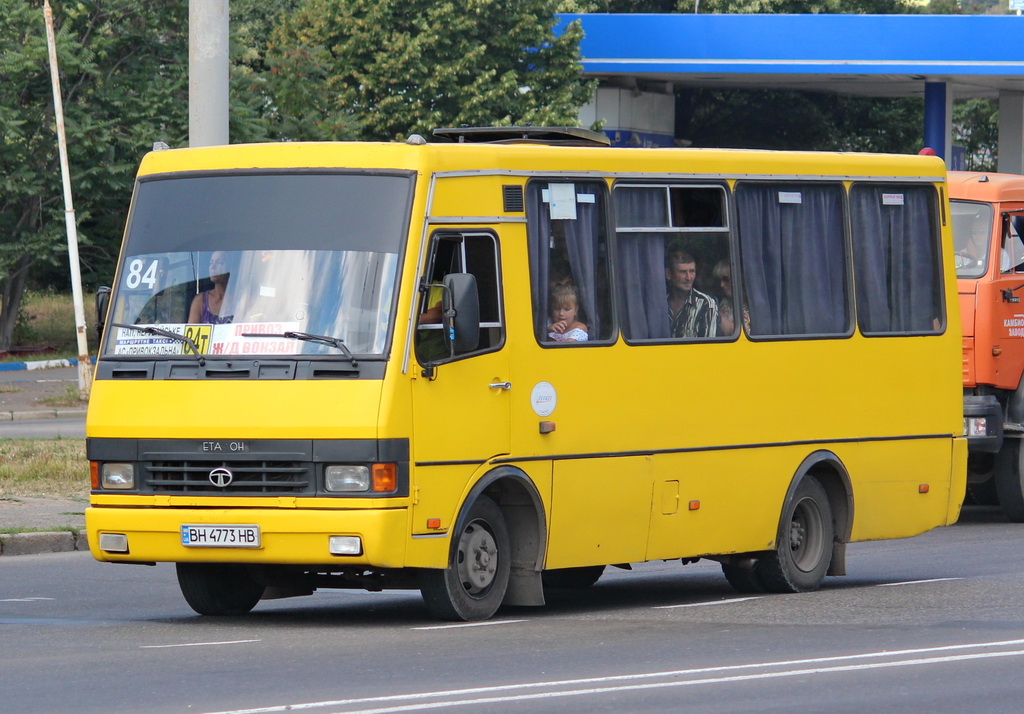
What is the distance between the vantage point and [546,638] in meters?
9.72

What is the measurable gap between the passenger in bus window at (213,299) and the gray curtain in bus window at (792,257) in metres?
3.66

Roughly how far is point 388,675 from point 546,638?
158cm

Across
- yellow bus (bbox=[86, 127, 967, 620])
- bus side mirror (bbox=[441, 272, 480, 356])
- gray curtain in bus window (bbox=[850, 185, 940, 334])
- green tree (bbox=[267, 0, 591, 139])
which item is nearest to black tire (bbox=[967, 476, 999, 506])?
gray curtain in bus window (bbox=[850, 185, 940, 334])

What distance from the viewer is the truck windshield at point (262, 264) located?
9969mm

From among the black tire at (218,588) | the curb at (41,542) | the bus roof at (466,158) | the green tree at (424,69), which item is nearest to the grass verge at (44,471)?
the curb at (41,542)

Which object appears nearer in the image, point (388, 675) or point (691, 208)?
point (388, 675)

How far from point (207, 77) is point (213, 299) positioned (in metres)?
6.93

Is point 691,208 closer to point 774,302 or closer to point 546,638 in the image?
point 774,302

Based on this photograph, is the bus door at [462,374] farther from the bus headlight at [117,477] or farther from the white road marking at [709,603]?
the white road marking at [709,603]

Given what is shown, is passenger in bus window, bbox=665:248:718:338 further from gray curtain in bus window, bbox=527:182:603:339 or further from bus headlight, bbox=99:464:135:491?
bus headlight, bbox=99:464:135:491

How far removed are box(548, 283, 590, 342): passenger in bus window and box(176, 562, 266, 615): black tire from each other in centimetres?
233

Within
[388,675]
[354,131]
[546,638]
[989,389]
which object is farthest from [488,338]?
[354,131]

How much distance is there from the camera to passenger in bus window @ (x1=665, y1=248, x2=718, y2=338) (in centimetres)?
1166

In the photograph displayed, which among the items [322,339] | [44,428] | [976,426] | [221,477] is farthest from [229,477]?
[44,428]
